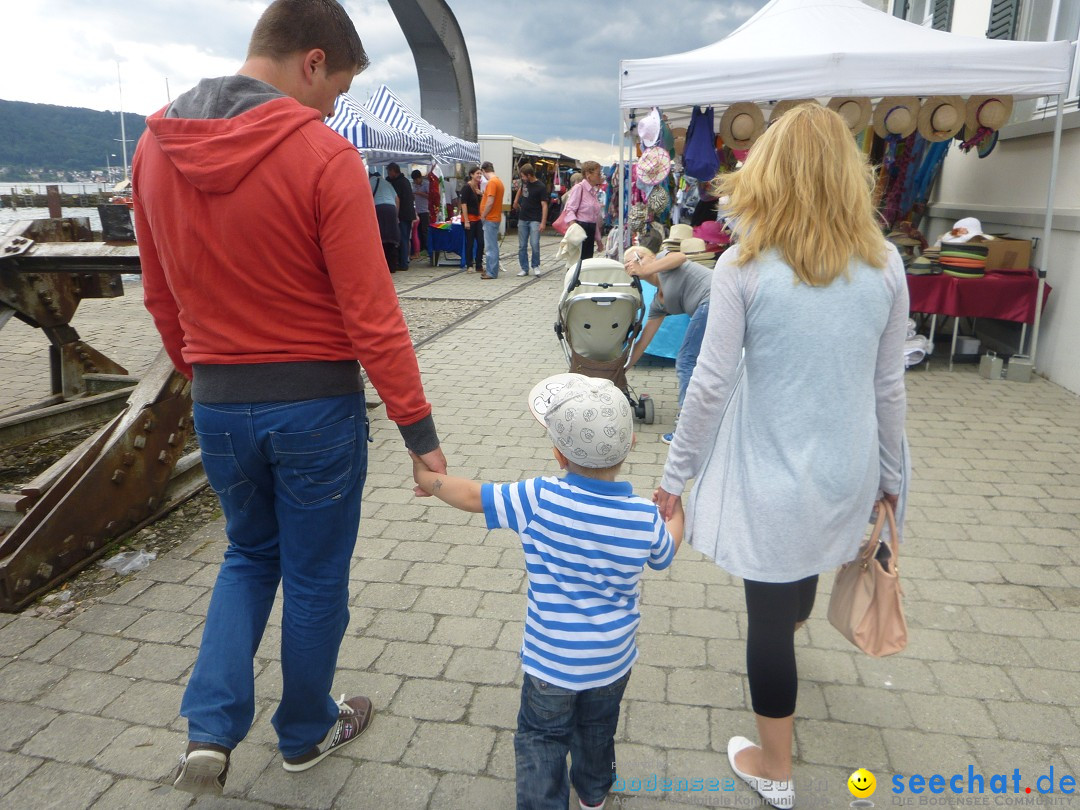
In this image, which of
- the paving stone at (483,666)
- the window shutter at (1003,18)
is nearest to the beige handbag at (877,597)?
the paving stone at (483,666)

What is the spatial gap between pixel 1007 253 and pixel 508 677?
678 cm

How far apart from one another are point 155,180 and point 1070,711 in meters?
3.13

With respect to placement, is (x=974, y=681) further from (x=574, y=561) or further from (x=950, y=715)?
(x=574, y=561)

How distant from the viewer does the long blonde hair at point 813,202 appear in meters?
1.78

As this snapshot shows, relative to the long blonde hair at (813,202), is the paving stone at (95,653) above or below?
below

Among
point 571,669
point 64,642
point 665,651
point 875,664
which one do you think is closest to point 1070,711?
point 875,664

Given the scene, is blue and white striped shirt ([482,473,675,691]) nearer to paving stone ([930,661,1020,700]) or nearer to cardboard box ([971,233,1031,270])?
paving stone ([930,661,1020,700])

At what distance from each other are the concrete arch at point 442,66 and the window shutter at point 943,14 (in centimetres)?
1381

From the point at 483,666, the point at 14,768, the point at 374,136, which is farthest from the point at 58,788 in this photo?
the point at 374,136

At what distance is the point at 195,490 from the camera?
4301 millimetres

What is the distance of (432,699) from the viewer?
8.45 feet

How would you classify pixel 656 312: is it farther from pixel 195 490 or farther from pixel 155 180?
pixel 155 180

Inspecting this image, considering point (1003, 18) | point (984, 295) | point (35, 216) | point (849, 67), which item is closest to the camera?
point (849, 67)

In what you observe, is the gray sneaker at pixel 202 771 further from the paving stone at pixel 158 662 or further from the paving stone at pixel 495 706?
the paving stone at pixel 158 662
